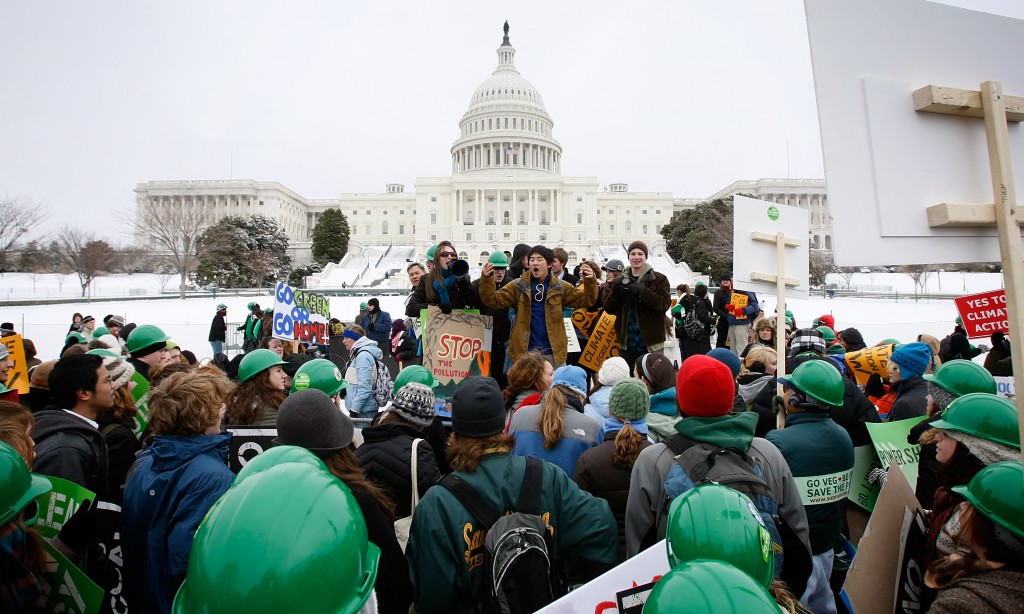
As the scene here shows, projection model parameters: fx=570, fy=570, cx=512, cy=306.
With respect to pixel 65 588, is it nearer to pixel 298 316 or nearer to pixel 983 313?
pixel 298 316

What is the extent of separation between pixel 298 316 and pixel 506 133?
80631mm

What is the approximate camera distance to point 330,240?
68938 millimetres

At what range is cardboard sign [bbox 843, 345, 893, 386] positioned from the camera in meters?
5.25

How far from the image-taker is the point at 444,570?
2.07m

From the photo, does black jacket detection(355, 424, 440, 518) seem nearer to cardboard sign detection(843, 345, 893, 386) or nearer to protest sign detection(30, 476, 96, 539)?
protest sign detection(30, 476, 96, 539)

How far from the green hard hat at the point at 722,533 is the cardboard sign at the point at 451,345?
4241 millimetres

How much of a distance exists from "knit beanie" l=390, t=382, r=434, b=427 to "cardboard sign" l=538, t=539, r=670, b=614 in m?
1.66

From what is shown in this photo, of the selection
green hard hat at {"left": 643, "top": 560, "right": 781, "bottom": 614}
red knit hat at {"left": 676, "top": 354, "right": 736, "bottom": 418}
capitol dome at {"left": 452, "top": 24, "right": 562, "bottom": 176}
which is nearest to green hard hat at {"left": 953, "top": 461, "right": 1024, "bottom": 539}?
red knit hat at {"left": 676, "top": 354, "right": 736, "bottom": 418}

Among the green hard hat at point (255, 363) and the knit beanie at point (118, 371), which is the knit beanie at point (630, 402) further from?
the knit beanie at point (118, 371)

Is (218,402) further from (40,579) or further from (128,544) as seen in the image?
(40,579)

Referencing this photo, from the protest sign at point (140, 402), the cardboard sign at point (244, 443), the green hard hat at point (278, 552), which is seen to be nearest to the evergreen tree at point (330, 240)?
the protest sign at point (140, 402)

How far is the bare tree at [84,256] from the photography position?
39.8 metres

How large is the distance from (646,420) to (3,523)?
2783 millimetres

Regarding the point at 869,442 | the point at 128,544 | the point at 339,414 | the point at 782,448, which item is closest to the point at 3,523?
the point at 128,544
